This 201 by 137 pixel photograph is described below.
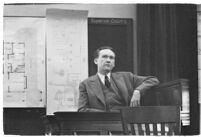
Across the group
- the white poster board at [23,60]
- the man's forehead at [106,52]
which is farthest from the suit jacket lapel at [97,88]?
the white poster board at [23,60]

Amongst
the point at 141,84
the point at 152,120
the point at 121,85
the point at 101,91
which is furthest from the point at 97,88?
the point at 152,120

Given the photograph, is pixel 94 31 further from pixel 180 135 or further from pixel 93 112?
pixel 180 135

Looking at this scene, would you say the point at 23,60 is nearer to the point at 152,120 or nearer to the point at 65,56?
the point at 65,56

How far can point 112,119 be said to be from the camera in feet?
9.16

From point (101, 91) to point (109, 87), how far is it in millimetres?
Result: 48

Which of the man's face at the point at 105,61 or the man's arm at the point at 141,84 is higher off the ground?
the man's face at the point at 105,61

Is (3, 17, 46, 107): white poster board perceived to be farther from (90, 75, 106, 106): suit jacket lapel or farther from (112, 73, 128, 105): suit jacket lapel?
(112, 73, 128, 105): suit jacket lapel

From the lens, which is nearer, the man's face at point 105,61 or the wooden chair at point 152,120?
the wooden chair at point 152,120

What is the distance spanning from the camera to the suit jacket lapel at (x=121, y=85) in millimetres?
2826

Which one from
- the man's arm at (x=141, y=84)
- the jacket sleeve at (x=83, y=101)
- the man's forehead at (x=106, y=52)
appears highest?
the man's forehead at (x=106, y=52)

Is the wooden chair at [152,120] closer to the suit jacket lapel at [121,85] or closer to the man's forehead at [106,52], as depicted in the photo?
the suit jacket lapel at [121,85]

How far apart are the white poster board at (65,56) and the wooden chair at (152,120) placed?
29 cm

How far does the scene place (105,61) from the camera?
9.36 ft

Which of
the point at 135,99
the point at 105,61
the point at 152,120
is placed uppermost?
the point at 105,61
